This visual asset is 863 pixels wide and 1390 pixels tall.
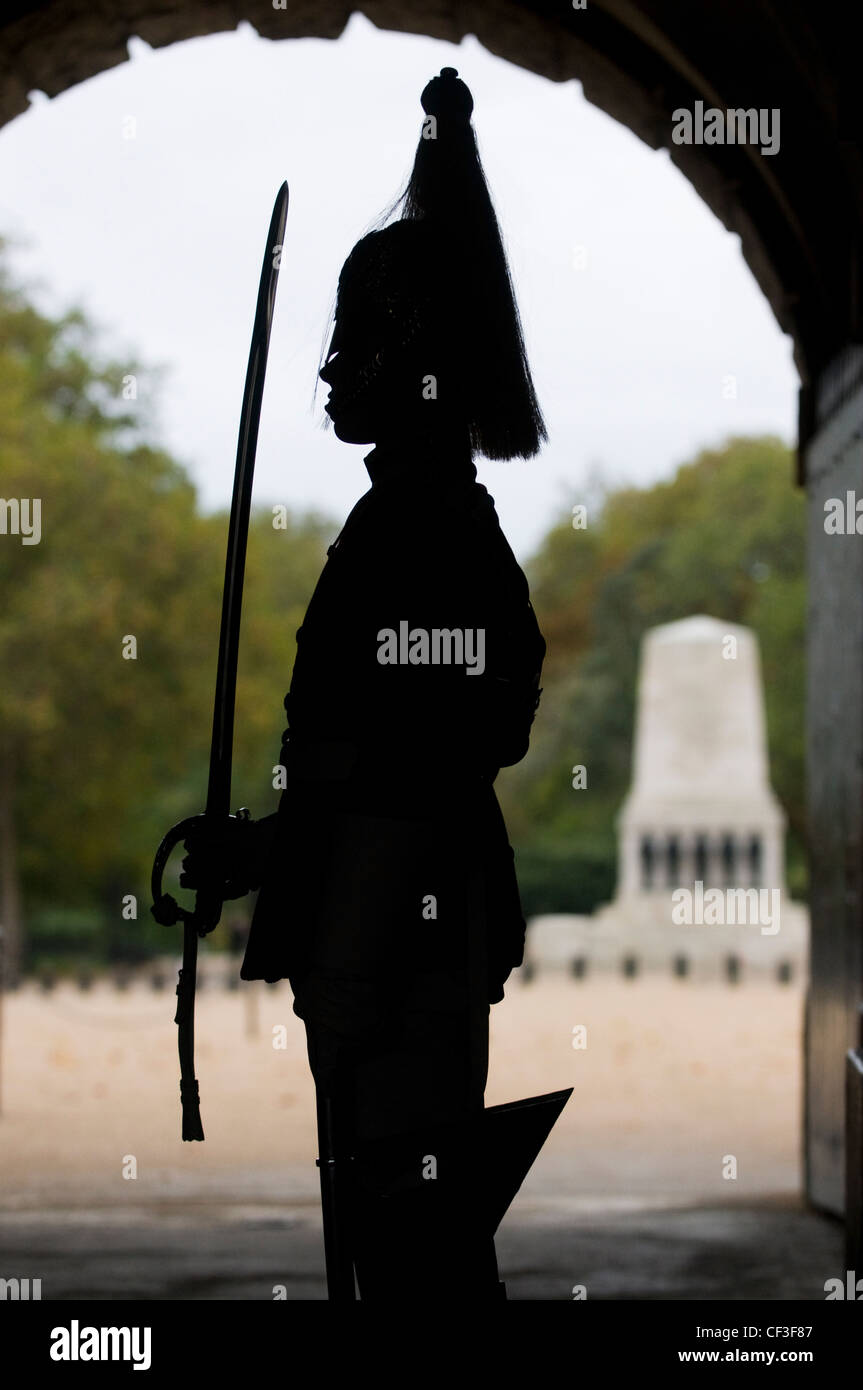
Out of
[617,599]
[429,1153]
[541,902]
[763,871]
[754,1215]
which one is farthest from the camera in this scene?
[617,599]

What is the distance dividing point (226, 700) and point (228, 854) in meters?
0.27

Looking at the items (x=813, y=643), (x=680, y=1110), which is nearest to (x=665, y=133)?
(x=813, y=643)

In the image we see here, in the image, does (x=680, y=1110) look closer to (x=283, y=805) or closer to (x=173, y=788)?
(x=283, y=805)

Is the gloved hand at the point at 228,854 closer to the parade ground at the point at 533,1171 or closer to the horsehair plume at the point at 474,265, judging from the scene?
the horsehair plume at the point at 474,265

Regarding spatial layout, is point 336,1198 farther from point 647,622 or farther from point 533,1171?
point 647,622

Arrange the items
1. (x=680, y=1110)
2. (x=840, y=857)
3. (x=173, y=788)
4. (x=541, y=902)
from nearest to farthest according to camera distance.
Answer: (x=840, y=857)
(x=680, y=1110)
(x=541, y=902)
(x=173, y=788)

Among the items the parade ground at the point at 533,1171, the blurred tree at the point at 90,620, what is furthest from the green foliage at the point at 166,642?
the parade ground at the point at 533,1171

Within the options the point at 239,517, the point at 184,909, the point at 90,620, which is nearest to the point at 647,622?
the point at 90,620

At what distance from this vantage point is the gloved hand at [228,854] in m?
3.13

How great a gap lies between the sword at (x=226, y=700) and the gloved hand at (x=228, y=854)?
15 mm

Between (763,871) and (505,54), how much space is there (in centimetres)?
2326

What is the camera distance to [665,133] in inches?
337

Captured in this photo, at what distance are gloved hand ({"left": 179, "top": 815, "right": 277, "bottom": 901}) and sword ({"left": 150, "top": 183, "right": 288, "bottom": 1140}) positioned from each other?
0.6 inches

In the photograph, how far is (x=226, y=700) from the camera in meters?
3.18
